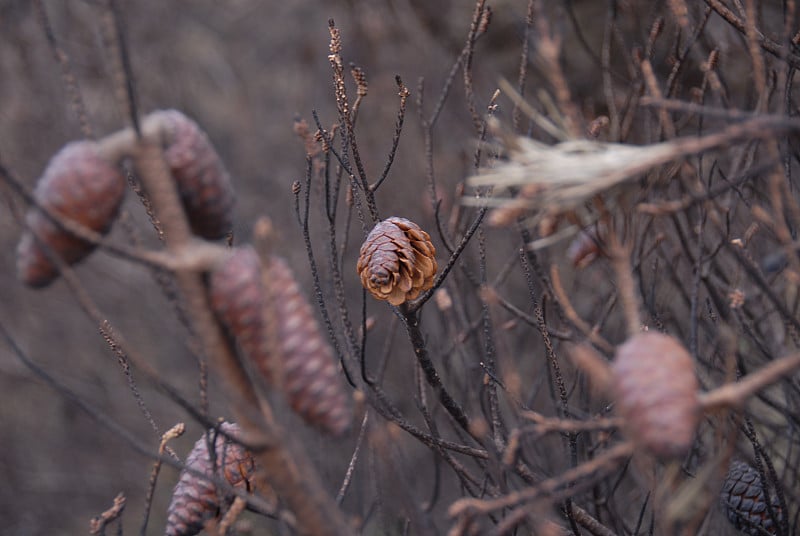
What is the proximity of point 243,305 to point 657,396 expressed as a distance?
1.37 feet

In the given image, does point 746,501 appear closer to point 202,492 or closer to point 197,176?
point 202,492

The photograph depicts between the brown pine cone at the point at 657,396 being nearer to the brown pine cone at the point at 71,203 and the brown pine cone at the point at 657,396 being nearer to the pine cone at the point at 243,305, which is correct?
the pine cone at the point at 243,305

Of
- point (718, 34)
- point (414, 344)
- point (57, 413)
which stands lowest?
point (414, 344)

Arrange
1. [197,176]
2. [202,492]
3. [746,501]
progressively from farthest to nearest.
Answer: [746,501]
[202,492]
[197,176]

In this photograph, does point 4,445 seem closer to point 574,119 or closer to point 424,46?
point 424,46

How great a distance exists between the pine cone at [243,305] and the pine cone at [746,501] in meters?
0.91

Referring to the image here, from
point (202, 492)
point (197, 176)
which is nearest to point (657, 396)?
point (197, 176)

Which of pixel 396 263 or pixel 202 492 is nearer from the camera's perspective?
pixel 202 492

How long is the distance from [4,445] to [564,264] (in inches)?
148

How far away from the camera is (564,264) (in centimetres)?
350

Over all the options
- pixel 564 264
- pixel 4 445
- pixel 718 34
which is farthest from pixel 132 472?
pixel 718 34

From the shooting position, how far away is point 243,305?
703mm

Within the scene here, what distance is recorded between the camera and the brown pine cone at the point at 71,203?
0.70 metres

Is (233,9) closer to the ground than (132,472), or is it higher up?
higher up
